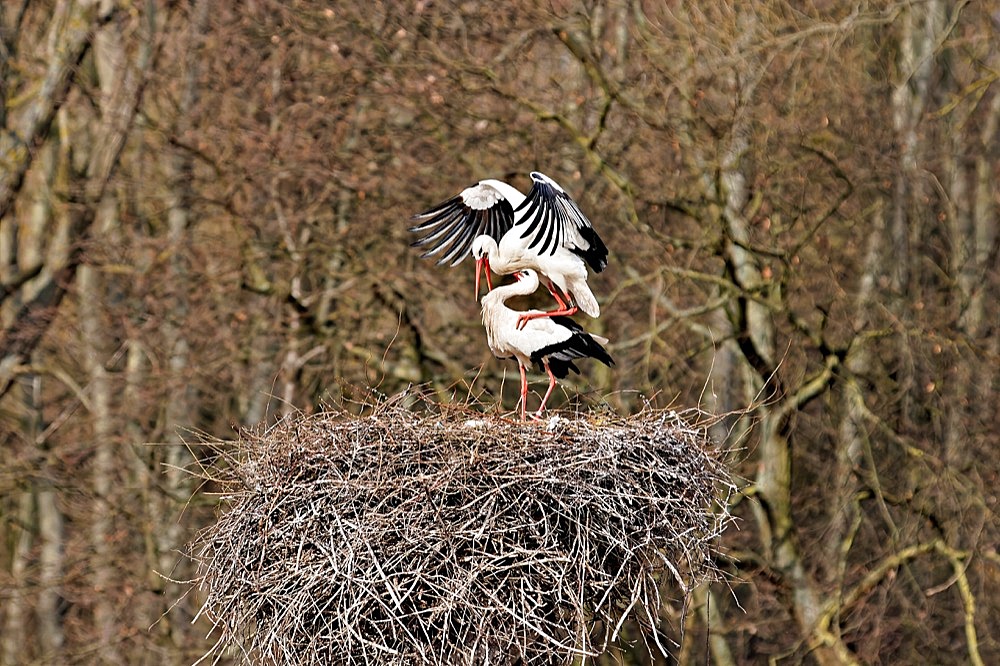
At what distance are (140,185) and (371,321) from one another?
204 centimetres

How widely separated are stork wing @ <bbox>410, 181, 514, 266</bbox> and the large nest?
3.39 feet

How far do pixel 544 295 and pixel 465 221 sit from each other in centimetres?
394

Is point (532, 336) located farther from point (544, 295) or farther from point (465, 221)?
point (544, 295)

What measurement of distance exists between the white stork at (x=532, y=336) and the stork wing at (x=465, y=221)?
36 cm

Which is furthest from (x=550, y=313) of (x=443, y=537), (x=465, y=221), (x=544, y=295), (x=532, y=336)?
(x=544, y=295)

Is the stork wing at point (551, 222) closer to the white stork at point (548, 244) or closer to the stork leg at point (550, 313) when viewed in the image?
the white stork at point (548, 244)

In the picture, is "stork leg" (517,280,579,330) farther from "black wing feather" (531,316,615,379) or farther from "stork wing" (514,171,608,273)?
"stork wing" (514,171,608,273)

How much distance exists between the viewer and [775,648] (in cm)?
1116

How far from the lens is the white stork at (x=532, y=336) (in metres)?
5.72

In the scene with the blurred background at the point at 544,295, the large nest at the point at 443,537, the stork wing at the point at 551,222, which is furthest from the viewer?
the blurred background at the point at 544,295

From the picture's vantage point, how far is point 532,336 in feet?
18.8

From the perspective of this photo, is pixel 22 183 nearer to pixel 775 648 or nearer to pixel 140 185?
pixel 140 185

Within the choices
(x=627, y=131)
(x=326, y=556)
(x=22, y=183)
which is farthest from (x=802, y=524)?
(x=326, y=556)

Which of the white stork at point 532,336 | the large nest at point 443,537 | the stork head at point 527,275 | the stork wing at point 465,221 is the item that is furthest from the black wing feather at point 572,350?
the stork wing at point 465,221
